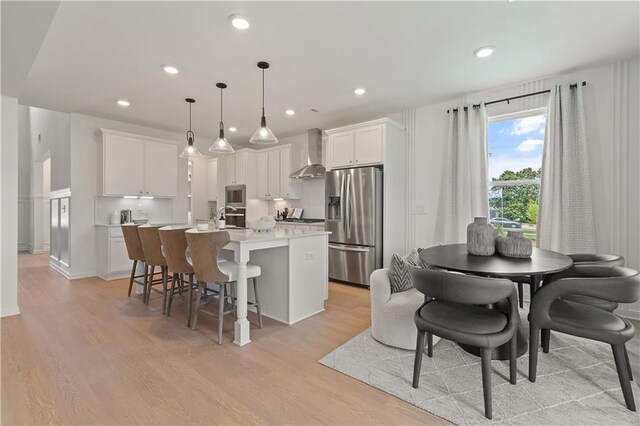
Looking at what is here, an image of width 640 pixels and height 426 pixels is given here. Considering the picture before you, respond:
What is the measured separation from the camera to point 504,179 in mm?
4016

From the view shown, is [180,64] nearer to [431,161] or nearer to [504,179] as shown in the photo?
[431,161]

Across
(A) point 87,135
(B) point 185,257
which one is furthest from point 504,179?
(A) point 87,135

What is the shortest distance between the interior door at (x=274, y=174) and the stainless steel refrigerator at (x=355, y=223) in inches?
61.5

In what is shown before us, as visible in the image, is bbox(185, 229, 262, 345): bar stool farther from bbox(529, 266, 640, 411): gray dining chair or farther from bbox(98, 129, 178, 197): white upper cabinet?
bbox(98, 129, 178, 197): white upper cabinet

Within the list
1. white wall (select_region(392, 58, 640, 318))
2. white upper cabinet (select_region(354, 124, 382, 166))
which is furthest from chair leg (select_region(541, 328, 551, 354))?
white upper cabinet (select_region(354, 124, 382, 166))

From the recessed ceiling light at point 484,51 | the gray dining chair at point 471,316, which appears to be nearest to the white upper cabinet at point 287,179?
the recessed ceiling light at point 484,51

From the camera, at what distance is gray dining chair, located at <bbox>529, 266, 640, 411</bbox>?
1739 mm

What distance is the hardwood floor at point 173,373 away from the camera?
5.69 feet

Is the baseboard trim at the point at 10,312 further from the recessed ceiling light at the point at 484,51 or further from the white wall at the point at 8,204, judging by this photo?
the recessed ceiling light at the point at 484,51

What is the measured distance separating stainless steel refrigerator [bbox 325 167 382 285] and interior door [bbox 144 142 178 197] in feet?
10.2

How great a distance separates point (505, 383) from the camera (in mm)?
1992

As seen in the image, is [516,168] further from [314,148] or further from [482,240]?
[314,148]

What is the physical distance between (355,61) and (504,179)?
2.51m

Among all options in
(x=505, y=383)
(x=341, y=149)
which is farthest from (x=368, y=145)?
(x=505, y=383)
